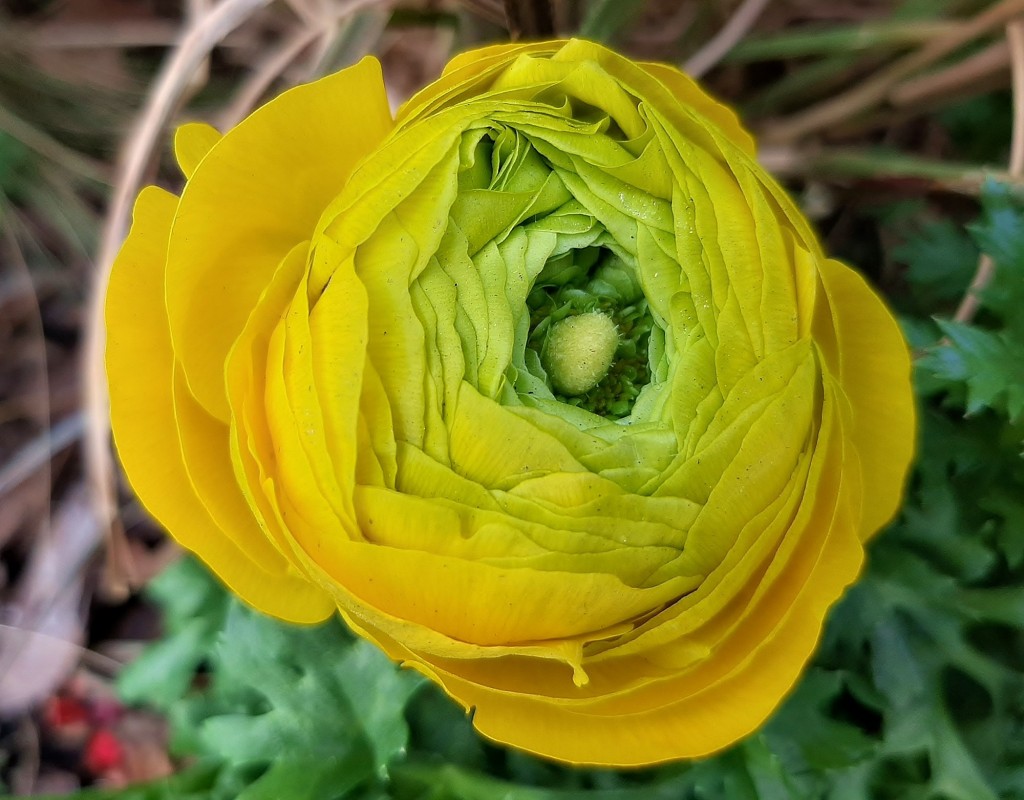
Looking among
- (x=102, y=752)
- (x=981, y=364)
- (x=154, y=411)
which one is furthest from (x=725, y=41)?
(x=102, y=752)

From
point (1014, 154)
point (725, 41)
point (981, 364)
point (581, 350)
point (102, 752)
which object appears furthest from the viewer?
point (102, 752)

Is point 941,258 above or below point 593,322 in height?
below

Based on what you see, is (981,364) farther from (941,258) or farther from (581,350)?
(581,350)

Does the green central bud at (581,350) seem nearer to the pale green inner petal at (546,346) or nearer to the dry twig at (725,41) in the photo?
the pale green inner petal at (546,346)

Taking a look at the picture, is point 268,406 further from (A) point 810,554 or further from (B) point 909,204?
(B) point 909,204

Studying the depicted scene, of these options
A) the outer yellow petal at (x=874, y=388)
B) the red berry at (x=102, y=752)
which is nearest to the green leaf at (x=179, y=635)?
the red berry at (x=102, y=752)

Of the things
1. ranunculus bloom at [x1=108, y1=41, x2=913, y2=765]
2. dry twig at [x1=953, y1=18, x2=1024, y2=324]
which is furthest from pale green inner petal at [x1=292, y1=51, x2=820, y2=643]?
dry twig at [x1=953, y1=18, x2=1024, y2=324]
